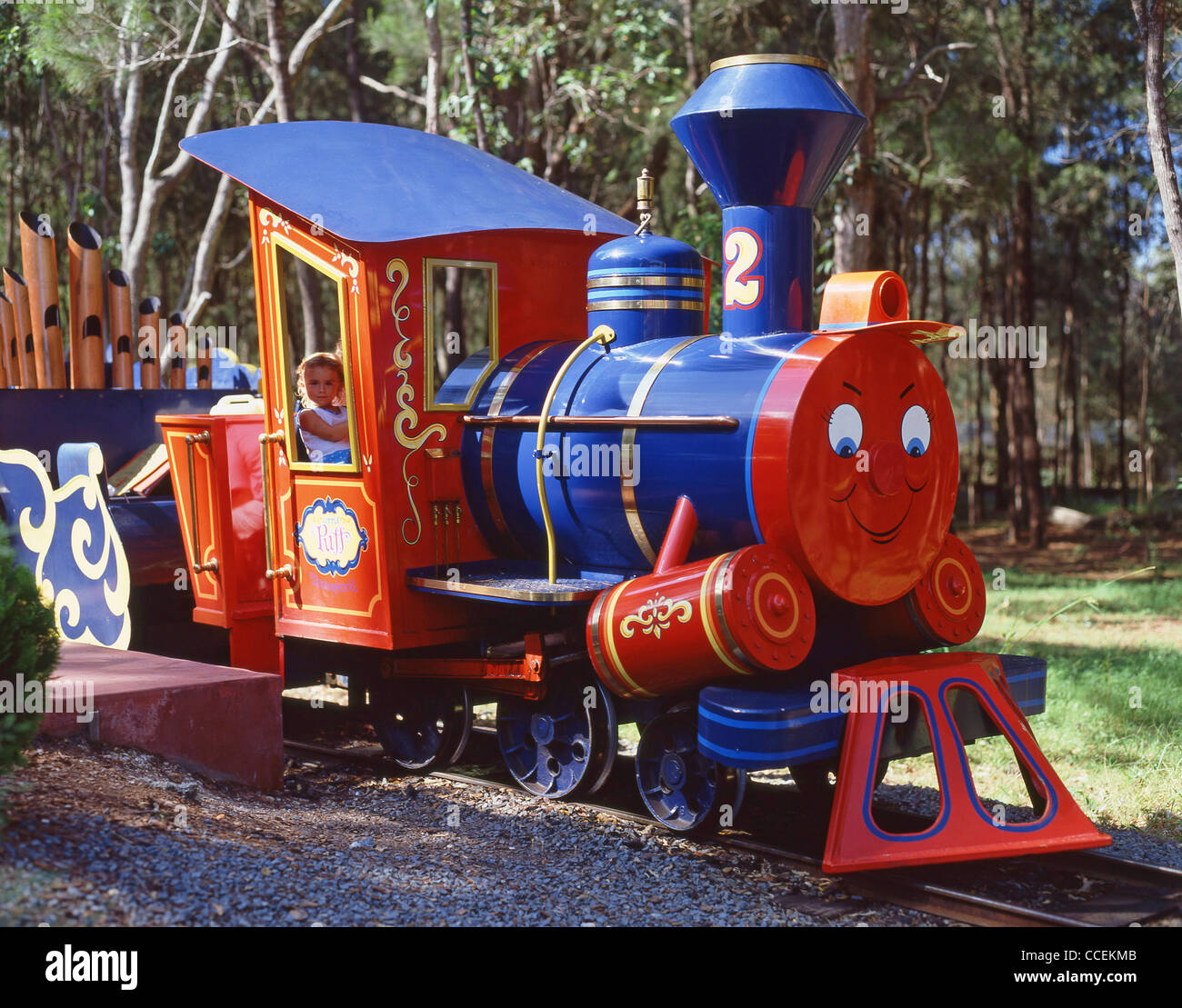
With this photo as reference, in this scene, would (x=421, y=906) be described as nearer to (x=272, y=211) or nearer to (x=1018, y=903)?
(x=1018, y=903)

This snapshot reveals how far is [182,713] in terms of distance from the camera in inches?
231

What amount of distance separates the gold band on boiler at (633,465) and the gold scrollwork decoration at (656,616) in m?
0.55

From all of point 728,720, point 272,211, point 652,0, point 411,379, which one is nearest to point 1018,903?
point 728,720

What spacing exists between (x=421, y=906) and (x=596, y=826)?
4.83 feet

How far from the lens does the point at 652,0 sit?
16875 mm

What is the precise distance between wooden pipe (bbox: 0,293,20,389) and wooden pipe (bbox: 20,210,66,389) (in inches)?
10.2

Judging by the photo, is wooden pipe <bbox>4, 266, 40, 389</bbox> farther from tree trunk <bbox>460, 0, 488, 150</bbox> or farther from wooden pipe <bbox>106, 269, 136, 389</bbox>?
tree trunk <bbox>460, 0, 488, 150</bbox>

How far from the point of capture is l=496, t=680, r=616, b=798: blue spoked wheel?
6.14 m

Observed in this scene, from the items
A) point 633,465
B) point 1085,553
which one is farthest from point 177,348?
point 1085,553
